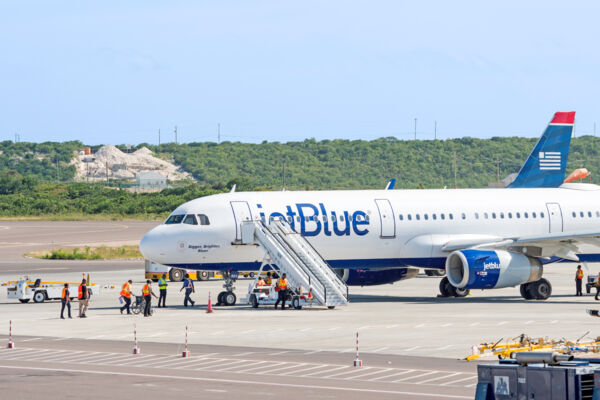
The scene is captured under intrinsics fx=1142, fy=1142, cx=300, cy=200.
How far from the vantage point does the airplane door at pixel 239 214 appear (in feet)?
171

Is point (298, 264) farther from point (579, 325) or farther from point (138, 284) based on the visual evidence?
point (138, 284)

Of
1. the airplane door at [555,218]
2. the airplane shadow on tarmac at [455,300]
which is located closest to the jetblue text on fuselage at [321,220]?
the airplane shadow on tarmac at [455,300]

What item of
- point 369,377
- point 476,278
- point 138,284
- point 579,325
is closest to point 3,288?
point 138,284

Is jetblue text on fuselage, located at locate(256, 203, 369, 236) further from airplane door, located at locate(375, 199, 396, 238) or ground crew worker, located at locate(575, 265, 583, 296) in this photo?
ground crew worker, located at locate(575, 265, 583, 296)

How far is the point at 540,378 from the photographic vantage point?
61.8 feet

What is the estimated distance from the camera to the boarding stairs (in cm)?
5053

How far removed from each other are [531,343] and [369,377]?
14.8 ft

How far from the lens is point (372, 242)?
54062mm

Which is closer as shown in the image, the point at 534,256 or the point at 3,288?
the point at 534,256

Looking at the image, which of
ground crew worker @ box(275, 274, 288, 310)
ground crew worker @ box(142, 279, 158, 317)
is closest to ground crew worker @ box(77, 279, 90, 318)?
ground crew worker @ box(142, 279, 158, 317)

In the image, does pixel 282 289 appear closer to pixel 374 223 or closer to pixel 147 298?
pixel 147 298

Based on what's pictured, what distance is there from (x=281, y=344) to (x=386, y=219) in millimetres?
18306

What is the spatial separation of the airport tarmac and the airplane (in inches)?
63.6

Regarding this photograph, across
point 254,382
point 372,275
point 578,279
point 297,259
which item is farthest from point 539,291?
point 254,382
